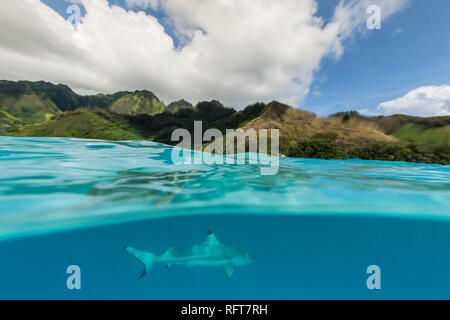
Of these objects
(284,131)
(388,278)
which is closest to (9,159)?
(388,278)

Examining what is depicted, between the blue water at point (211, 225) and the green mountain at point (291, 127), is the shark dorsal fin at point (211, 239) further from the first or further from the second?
the green mountain at point (291, 127)

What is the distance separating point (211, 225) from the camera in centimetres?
778

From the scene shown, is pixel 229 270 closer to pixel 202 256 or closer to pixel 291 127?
pixel 202 256

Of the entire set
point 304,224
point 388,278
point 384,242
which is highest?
point 304,224

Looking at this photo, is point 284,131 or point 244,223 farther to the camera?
point 284,131

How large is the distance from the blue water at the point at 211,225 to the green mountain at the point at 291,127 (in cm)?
2879

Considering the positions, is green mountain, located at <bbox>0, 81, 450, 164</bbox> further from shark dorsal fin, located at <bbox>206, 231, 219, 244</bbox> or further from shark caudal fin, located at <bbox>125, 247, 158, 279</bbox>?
shark caudal fin, located at <bbox>125, 247, 158, 279</bbox>

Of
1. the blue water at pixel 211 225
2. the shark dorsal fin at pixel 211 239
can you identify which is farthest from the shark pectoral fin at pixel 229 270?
the blue water at pixel 211 225

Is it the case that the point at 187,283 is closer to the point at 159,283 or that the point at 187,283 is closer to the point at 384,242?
the point at 159,283

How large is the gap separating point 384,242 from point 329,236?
248cm

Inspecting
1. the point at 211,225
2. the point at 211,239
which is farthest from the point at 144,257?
the point at 211,225

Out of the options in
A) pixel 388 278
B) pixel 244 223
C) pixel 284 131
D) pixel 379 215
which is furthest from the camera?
pixel 284 131

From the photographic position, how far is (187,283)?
28.8 ft

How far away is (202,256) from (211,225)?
2948 millimetres
